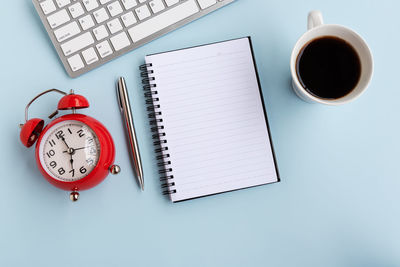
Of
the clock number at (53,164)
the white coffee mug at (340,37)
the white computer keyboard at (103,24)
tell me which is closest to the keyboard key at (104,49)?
the white computer keyboard at (103,24)

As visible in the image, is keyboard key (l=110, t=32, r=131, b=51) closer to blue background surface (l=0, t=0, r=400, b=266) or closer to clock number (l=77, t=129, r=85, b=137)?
blue background surface (l=0, t=0, r=400, b=266)

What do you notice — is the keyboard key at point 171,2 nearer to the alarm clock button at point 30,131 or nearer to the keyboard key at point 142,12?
the keyboard key at point 142,12

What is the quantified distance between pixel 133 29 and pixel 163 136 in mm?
196

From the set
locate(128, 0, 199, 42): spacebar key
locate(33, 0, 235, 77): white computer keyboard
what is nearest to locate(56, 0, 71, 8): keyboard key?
locate(33, 0, 235, 77): white computer keyboard

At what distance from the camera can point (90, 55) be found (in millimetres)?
592

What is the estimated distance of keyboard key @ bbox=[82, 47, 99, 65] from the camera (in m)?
0.59

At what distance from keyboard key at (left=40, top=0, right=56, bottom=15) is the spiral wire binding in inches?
7.2

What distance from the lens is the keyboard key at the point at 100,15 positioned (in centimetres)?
59

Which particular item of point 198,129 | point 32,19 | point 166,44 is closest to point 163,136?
point 198,129

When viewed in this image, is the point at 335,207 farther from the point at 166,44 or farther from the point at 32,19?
the point at 32,19

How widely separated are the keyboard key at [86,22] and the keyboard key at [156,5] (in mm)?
109

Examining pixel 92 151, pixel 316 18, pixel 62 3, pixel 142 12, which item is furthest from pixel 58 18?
pixel 316 18

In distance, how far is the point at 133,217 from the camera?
0.61 m

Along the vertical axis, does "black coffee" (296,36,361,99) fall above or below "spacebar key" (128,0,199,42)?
below
